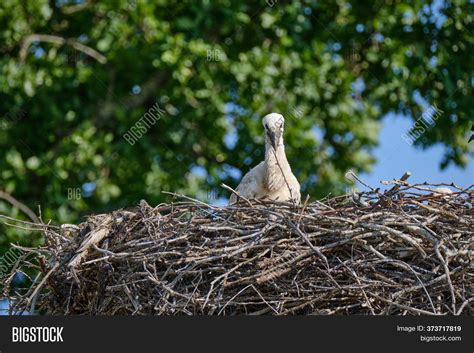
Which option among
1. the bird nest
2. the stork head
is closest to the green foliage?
the stork head

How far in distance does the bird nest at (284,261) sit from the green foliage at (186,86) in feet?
17.5

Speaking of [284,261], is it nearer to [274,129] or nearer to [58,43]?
[274,129]

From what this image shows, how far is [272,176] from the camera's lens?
24.1ft

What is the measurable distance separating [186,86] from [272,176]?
491 cm

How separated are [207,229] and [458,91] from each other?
6.82m

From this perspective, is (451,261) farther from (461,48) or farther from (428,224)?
(461,48)

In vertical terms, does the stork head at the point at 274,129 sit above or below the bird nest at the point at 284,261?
above

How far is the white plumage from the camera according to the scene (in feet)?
24.1

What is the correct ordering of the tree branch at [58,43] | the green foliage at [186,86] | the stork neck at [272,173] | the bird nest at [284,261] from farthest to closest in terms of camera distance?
the tree branch at [58,43], the green foliage at [186,86], the stork neck at [272,173], the bird nest at [284,261]

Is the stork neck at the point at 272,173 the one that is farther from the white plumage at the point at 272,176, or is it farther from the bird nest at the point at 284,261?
the bird nest at the point at 284,261

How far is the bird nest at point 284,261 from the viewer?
5.65 meters

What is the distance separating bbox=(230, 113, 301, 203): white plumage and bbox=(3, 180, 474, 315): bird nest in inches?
42.5

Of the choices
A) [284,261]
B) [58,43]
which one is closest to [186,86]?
[58,43]

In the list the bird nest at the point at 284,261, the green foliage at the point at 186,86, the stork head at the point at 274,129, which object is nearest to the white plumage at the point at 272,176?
the stork head at the point at 274,129
